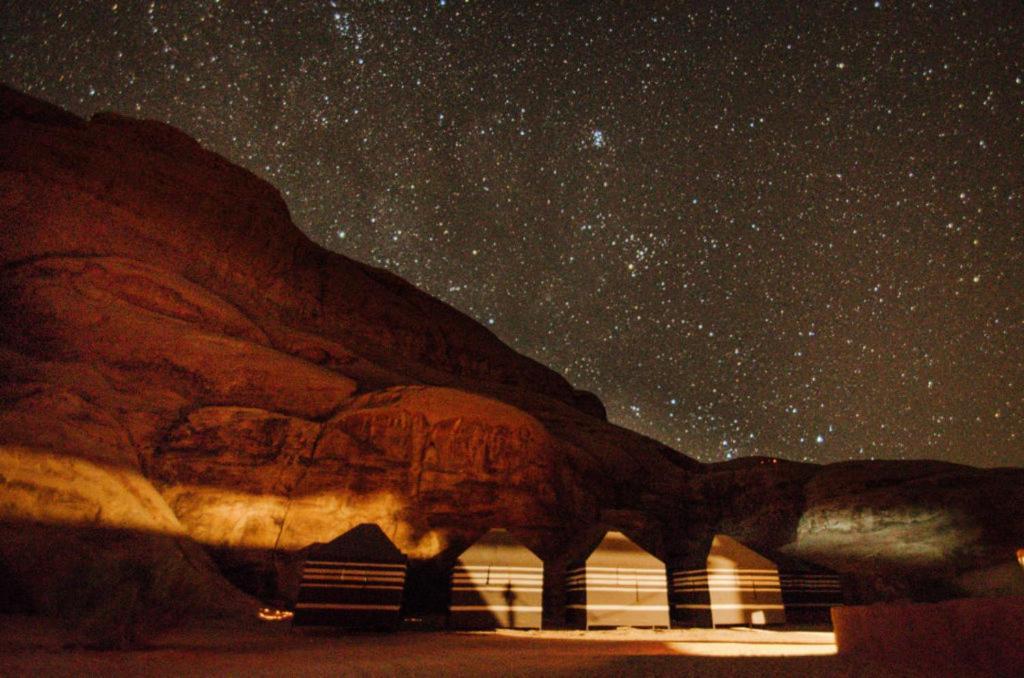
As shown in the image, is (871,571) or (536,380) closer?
(871,571)

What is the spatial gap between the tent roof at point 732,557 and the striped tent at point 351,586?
36.4ft

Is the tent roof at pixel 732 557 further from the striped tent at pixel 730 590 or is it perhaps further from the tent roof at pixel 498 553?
the tent roof at pixel 498 553

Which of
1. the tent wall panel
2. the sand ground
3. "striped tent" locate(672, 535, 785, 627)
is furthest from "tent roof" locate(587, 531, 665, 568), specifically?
the tent wall panel

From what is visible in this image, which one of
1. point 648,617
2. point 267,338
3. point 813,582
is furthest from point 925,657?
point 267,338

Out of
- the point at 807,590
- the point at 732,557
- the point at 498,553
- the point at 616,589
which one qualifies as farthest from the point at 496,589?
the point at 807,590

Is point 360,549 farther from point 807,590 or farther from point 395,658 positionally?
point 807,590

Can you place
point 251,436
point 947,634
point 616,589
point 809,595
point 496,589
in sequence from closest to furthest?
1. point 947,634
2. point 496,589
3. point 616,589
4. point 251,436
5. point 809,595

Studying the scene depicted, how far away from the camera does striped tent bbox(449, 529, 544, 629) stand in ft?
53.2

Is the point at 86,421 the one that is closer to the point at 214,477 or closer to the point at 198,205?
the point at 214,477

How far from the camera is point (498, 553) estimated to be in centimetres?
1712

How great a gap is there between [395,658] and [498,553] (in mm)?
8592

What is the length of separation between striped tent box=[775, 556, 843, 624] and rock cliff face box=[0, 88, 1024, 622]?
305cm

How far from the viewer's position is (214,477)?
19.8 metres

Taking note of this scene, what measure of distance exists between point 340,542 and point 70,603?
584 centimetres
